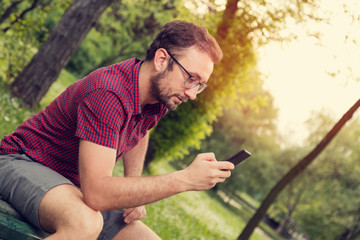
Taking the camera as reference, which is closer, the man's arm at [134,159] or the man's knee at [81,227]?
the man's knee at [81,227]

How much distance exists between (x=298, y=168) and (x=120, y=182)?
626cm

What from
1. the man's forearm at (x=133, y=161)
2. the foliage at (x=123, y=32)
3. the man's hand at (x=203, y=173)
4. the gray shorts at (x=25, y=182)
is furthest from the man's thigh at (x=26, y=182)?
the foliage at (x=123, y=32)

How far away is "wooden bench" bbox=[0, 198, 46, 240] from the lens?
5.69ft

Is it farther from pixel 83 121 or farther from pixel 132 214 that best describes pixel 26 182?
pixel 132 214

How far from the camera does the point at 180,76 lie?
233 cm

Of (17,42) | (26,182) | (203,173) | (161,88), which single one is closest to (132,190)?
(203,173)

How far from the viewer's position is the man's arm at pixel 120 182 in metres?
1.83

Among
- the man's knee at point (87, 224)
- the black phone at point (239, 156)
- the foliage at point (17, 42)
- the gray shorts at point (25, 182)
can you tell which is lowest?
the foliage at point (17, 42)

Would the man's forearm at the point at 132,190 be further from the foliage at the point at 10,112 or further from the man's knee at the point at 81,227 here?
the foliage at the point at 10,112

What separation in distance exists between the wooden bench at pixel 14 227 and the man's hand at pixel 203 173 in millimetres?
909

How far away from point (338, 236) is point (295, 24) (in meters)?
20.0

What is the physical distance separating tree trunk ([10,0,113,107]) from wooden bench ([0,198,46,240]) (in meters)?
6.11

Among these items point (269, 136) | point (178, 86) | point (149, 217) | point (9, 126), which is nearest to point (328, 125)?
point (269, 136)

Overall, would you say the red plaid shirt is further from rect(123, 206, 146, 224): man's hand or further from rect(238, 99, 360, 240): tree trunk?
rect(238, 99, 360, 240): tree trunk
